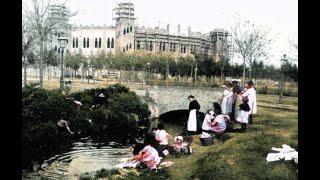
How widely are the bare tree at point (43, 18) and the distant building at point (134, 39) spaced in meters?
0.20

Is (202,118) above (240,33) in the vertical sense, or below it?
Result: below

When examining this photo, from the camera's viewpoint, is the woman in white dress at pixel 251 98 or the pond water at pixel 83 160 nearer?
the pond water at pixel 83 160

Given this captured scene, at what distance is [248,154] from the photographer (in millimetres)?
6695

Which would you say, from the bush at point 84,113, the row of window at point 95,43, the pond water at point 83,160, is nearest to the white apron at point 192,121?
the bush at point 84,113

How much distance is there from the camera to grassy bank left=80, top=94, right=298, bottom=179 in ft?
21.1

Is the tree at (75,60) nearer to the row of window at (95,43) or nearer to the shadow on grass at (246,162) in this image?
the row of window at (95,43)

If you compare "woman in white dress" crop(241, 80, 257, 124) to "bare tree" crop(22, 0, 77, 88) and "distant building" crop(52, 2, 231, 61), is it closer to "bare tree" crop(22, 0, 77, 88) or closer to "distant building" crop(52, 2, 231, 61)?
"distant building" crop(52, 2, 231, 61)

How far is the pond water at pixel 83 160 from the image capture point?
6.95m

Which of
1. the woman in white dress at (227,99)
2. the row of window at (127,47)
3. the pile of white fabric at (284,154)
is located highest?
the row of window at (127,47)

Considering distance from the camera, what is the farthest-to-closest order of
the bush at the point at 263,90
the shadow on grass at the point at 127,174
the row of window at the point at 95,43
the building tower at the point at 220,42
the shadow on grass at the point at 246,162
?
the row of window at the point at 95,43 → the building tower at the point at 220,42 → the bush at the point at 263,90 → the shadow on grass at the point at 127,174 → the shadow on grass at the point at 246,162
